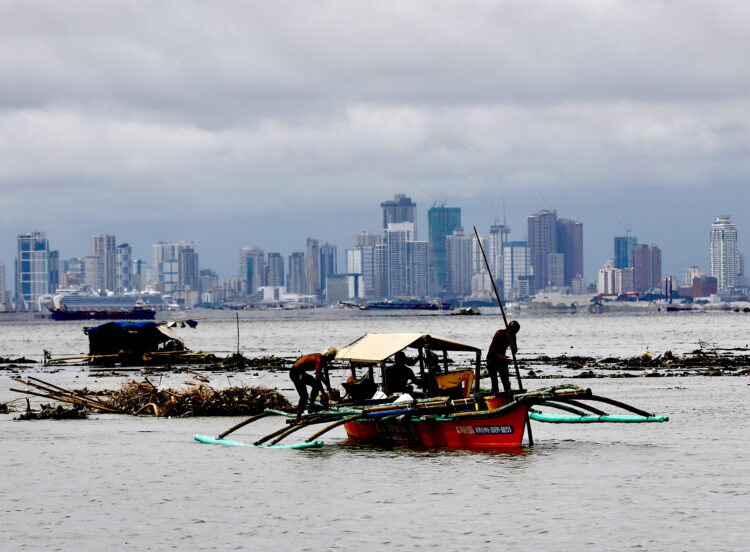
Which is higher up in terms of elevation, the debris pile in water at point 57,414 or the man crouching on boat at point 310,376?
the man crouching on boat at point 310,376

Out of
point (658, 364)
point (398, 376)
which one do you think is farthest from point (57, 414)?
point (658, 364)

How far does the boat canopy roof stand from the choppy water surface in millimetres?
2340

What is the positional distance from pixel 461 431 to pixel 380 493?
495 centimetres

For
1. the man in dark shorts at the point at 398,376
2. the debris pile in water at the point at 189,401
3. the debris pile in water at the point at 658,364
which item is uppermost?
the man in dark shorts at the point at 398,376

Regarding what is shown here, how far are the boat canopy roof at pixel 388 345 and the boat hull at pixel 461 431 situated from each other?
1.82 m

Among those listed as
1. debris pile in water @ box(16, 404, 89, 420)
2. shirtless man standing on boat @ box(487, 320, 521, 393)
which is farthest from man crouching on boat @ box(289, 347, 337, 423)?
debris pile in water @ box(16, 404, 89, 420)

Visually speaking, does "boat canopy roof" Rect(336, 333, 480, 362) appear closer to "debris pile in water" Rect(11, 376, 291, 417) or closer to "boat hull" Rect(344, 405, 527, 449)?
"boat hull" Rect(344, 405, 527, 449)

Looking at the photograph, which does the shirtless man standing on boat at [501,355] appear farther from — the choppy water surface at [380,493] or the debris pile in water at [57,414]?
the debris pile in water at [57,414]

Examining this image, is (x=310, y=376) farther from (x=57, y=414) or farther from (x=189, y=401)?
(x=57, y=414)

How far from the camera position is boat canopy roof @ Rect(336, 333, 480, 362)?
1177 inches

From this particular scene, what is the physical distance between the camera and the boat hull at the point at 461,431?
2691 cm

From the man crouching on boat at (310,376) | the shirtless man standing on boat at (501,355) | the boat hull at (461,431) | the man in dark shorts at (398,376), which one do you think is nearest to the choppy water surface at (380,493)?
the boat hull at (461,431)

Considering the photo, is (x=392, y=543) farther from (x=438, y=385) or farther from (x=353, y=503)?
(x=438, y=385)

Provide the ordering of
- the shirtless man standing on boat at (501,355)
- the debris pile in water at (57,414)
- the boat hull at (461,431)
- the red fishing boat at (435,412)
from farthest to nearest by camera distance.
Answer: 1. the debris pile in water at (57,414)
2. the shirtless man standing on boat at (501,355)
3. the red fishing boat at (435,412)
4. the boat hull at (461,431)
